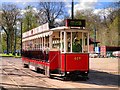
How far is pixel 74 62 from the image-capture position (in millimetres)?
17562

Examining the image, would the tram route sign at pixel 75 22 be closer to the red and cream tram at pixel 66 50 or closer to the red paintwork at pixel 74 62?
the red and cream tram at pixel 66 50

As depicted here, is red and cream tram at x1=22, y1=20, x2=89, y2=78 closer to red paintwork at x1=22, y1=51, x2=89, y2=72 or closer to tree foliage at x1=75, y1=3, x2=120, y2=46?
red paintwork at x1=22, y1=51, x2=89, y2=72

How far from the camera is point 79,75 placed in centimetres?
1808

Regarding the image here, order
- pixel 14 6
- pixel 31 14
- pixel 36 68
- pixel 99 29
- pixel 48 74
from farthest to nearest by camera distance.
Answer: pixel 99 29
pixel 14 6
pixel 31 14
pixel 36 68
pixel 48 74

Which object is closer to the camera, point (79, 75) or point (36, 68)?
point (79, 75)

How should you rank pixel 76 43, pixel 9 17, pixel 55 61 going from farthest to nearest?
pixel 9 17
pixel 55 61
pixel 76 43

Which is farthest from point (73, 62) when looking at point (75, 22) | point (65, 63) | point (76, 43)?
point (75, 22)

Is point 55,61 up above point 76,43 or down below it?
below

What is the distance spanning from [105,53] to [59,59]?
5400 cm

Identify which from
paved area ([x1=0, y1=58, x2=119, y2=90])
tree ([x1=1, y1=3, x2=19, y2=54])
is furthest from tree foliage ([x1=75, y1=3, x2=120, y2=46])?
paved area ([x1=0, y1=58, x2=119, y2=90])

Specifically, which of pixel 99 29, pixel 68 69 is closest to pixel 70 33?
pixel 68 69

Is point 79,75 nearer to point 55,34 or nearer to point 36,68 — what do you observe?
point 55,34

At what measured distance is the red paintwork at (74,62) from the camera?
17469 mm

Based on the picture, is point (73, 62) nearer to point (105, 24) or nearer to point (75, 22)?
point (75, 22)
